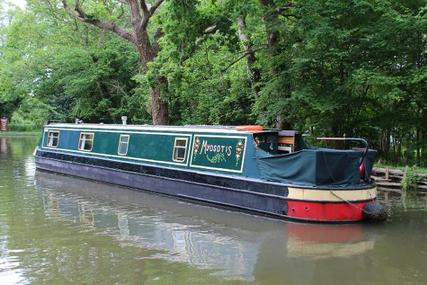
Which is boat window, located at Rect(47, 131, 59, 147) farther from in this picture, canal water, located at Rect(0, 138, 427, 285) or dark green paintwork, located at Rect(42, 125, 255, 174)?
canal water, located at Rect(0, 138, 427, 285)

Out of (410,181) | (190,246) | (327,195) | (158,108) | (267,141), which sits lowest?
(190,246)

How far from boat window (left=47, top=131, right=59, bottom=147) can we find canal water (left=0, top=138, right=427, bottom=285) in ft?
21.0

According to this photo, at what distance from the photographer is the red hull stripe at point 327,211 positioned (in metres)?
10.1

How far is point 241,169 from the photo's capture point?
455 inches

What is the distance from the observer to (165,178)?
13.6m

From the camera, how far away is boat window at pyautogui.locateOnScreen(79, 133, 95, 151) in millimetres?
17094

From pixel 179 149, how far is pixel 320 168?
181 inches

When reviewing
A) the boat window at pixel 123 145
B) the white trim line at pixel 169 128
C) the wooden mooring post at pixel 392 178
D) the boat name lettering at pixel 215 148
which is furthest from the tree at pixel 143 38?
the wooden mooring post at pixel 392 178

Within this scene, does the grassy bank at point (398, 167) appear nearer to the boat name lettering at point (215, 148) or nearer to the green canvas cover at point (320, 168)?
the green canvas cover at point (320, 168)

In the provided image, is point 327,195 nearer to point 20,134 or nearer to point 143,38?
point 143,38

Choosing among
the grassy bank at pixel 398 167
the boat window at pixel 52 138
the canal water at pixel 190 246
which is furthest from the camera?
the boat window at pixel 52 138

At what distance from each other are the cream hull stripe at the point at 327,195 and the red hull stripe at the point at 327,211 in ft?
0.32

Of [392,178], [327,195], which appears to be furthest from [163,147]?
[392,178]

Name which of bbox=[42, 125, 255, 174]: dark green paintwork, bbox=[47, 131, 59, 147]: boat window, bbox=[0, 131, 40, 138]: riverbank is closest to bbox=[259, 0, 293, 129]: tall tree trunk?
bbox=[42, 125, 255, 174]: dark green paintwork
